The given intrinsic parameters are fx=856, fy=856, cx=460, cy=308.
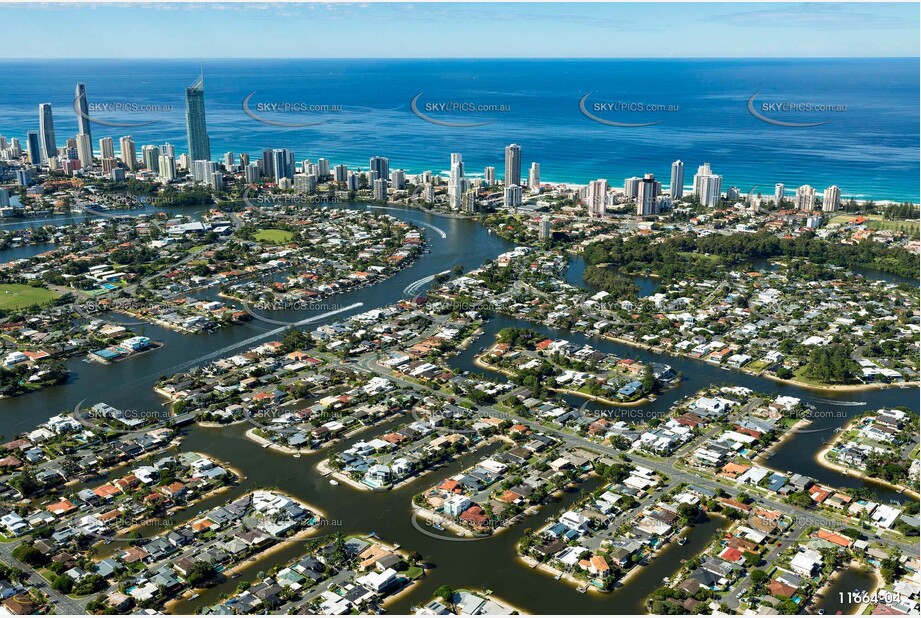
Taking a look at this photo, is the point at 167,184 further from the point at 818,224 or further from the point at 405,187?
the point at 818,224

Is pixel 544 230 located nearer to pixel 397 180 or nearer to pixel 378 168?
pixel 397 180

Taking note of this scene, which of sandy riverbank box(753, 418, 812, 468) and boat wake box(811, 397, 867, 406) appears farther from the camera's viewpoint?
boat wake box(811, 397, 867, 406)

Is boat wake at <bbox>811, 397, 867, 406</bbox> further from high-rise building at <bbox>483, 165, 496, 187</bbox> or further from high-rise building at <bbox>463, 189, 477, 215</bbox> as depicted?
high-rise building at <bbox>483, 165, 496, 187</bbox>

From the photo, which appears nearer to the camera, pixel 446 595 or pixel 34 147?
pixel 446 595

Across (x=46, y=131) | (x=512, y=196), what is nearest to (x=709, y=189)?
(x=512, y=196)

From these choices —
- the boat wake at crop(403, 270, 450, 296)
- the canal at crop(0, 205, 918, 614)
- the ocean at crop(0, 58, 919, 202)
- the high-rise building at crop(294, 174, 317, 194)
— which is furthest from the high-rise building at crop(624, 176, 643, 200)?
the canal at crop(0, 205, 918, 614)

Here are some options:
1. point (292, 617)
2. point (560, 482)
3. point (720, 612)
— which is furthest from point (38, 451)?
point (720, 612)
